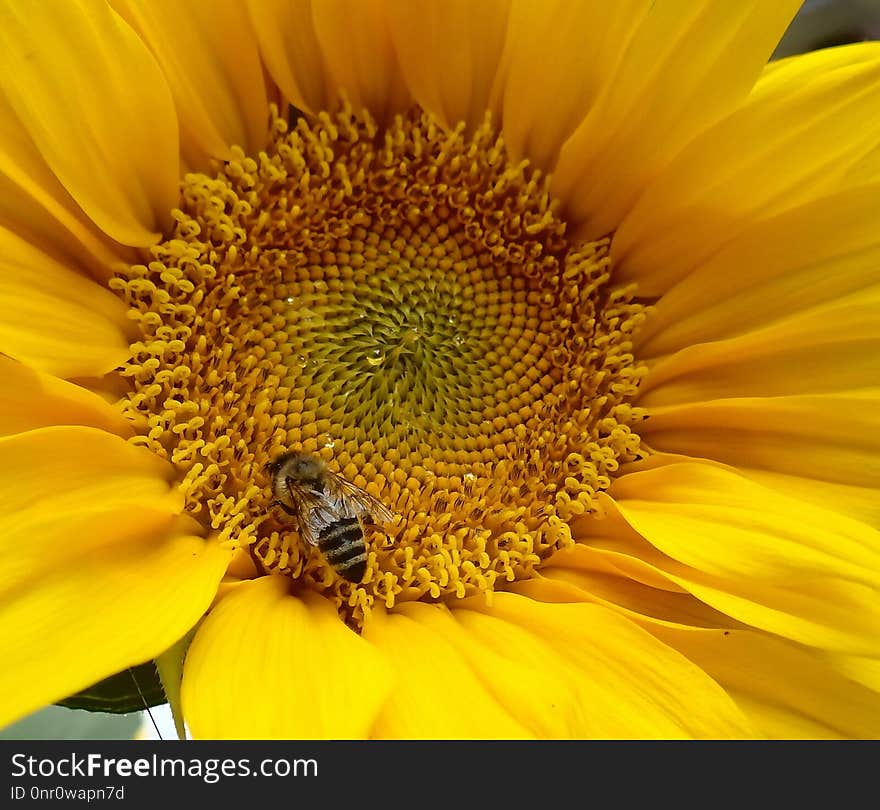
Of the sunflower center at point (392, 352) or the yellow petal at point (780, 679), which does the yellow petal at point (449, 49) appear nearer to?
the sunflower center at point (392, 352)

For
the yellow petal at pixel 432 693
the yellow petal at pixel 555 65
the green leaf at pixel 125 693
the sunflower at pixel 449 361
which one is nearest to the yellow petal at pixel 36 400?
the sunflower at pixel 449 361

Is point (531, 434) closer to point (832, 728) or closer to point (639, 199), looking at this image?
point (639, 199)

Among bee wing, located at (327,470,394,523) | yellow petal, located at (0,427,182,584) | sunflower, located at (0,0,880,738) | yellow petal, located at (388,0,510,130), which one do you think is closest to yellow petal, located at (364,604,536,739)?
sunflower, located at (0,0,880,738)

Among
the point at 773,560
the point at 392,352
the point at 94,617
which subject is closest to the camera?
the point at 94,617

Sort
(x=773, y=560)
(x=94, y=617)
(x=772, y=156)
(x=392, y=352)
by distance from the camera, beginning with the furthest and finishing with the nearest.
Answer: (x=392, y=352) → (x=772, y=156) → (x=773, y=560) → (x=94, y=617)

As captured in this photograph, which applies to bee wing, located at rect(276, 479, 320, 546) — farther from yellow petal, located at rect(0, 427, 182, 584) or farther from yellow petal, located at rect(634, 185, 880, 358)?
yellow petal, located at rect(634, 185, 880, 358)

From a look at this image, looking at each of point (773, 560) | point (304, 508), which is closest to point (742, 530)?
point (773, 560)

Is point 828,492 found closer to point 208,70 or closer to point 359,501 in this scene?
point 359,501
